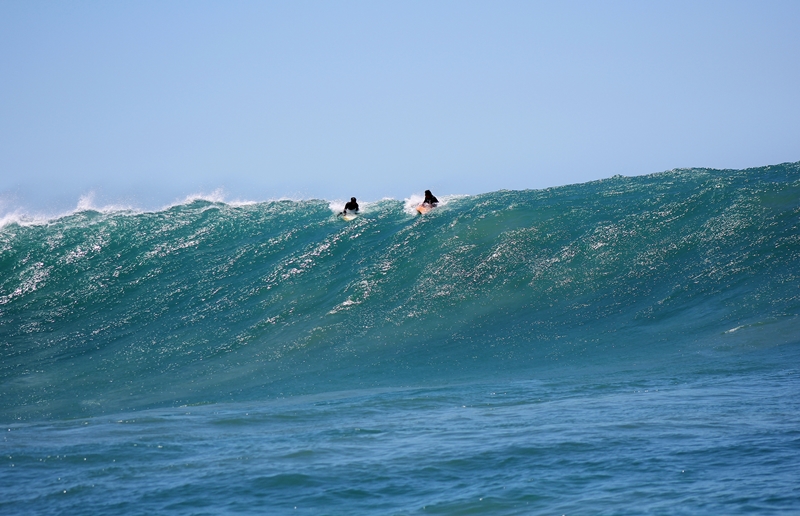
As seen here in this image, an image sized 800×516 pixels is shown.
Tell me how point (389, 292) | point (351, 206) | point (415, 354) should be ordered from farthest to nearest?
point (351, 206) < point (389, 292) < point (415, 354)

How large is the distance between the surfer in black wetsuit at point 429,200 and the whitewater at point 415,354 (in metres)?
0.43

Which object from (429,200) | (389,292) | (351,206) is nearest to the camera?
(389,292)

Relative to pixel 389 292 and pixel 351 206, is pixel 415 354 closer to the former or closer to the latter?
pixel 389 292

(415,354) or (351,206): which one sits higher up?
(351,206)

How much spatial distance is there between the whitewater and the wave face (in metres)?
0.07

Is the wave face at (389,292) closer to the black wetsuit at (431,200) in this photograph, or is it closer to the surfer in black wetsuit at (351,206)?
the black wetsuit at (431,200)

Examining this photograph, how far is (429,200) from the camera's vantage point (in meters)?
23.0

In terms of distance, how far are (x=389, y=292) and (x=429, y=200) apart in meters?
6.27

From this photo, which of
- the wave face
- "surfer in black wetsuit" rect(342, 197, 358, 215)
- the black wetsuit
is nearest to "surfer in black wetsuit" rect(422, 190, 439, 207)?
the black wetsuit

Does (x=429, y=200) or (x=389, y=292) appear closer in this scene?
(x=389, y=292)

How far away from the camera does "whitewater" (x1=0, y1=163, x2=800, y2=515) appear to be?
7121 millimetres

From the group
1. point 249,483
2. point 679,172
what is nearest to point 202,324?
point 249,483

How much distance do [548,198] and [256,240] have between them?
8247mm

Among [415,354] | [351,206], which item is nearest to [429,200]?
[351,206]
